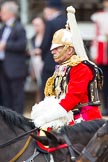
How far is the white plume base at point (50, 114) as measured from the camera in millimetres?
7016

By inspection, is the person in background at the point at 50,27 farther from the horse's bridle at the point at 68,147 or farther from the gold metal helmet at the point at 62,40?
the horse's bridle at the point at 68,147

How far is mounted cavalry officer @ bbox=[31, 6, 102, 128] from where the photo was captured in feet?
23.2

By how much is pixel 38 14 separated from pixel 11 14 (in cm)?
302

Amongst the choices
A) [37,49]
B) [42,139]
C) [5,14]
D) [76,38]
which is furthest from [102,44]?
[42,139]

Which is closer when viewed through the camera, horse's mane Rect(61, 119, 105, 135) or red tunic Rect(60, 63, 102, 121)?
horse's mane Rect(61, 119, 105, 135)

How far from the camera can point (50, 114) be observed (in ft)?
23.1

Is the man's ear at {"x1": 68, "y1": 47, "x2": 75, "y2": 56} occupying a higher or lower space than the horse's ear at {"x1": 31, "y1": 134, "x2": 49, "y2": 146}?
higher

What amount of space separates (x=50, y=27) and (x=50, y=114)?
4922mm

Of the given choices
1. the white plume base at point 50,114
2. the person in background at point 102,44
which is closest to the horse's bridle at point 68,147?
the white plume base at point 50,114

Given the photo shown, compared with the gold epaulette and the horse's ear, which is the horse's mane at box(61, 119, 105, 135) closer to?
the horse's ear

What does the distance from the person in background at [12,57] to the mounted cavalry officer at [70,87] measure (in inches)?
207

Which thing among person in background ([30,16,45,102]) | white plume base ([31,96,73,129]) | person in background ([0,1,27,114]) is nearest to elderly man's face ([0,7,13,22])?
person in background ([0,1,27,114])

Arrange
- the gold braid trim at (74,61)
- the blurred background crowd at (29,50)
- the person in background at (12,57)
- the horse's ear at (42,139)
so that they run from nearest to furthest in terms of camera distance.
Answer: the horse's ear at (42,139), the gold braid trim at (74,61), the blurred background crowd at (29,50), the person in background at (12,57)

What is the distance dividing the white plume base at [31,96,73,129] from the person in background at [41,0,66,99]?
4630mm
